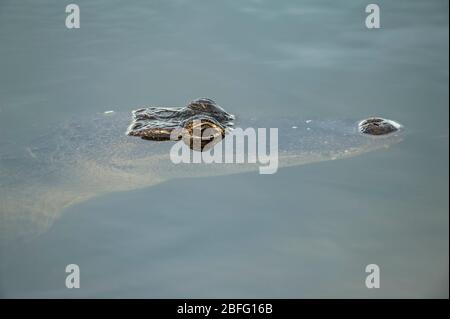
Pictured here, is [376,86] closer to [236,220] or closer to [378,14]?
[378,14]

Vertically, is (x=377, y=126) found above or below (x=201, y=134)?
above

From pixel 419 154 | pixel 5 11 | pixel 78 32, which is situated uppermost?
pixel 5 11

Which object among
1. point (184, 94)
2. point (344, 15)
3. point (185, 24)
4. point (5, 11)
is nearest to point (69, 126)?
point (184, 94)

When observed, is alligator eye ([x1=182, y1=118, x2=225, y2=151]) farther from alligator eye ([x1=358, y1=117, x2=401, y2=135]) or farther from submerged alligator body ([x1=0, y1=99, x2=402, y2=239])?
alligator eye ([x1=358, y1=117, x2=401, y2=135])

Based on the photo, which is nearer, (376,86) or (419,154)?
(419,154)
